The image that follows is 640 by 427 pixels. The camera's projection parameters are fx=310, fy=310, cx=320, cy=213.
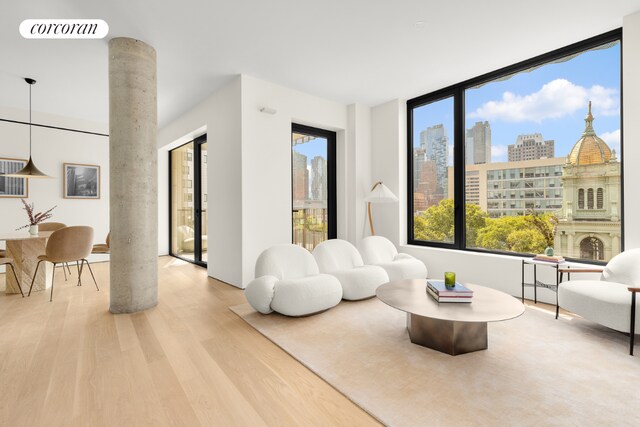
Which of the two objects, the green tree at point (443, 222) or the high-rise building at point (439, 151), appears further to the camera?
the high-rise building at point (439, 151)

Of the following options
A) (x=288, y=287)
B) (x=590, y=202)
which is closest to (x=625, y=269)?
(x=590, y=202)

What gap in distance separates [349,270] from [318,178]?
2399 mm

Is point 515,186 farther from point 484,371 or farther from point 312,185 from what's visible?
point 312,185

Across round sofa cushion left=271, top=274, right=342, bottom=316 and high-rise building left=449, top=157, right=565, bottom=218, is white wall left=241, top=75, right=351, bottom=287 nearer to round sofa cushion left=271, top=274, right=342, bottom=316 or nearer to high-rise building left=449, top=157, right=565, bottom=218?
round sofa cushion left=271, top=274, right=342, bottom=316

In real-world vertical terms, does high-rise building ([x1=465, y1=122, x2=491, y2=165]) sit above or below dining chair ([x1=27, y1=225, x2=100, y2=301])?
above

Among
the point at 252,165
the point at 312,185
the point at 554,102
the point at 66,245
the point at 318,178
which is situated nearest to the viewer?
the point at 554,102

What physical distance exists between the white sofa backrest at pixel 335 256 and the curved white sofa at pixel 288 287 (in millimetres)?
306

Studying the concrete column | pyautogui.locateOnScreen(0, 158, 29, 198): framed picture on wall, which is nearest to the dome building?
the concrete column

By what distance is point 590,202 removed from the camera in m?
3.56

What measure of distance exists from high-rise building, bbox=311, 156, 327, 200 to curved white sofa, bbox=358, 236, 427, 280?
5.11 ft

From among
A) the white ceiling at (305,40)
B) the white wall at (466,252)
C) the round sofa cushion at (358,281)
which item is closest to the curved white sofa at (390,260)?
the round sofa cushion at (358,281)

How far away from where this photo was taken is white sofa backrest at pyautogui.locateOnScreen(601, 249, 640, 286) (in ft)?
8.91

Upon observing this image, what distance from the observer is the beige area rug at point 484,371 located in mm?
1642

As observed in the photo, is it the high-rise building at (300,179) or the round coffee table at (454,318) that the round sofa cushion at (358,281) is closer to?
the round coffee table at (454,318)
